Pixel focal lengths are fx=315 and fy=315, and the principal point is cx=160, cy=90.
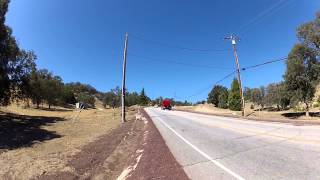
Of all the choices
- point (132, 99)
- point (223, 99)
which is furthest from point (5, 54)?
point (132, 99)

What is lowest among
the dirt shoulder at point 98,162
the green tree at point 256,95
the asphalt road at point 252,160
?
the dirt shoulder at point 98,162

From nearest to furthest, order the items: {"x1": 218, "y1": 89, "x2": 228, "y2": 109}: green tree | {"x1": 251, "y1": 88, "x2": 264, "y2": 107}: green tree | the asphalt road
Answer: the asphalt road < {"x1": 218, "y1": 89, "x2": 228, "y2": 109}: green tree < {"x1": 251, "y1": 88, "x2": 264, "y2": 107}: green tree

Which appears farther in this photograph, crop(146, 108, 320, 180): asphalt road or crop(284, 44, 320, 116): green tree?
crop(284, 44, 320, 116): green tree

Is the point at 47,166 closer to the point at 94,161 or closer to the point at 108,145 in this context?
the point at 94,161

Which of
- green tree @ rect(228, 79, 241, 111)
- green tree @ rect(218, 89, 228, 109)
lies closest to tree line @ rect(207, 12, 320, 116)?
green tree @ rect(228, 79, 241, 111)

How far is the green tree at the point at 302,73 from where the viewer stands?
5028 centimetres

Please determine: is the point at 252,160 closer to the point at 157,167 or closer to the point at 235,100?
the point at 157,167

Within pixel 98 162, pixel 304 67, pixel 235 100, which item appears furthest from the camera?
pixel 235 100

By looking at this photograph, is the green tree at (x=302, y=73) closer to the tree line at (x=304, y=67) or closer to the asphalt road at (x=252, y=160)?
the tree line at (x=304, y=67)

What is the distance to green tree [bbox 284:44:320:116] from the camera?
50281 mm

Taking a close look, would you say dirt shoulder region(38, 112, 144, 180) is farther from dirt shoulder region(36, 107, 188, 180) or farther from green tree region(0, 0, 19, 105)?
green tree region(0, 0, 19, 105)

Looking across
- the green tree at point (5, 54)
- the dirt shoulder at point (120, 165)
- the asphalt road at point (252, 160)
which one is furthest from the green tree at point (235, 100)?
the asphalt road at point (252, 160)

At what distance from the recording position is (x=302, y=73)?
5134 centimetres

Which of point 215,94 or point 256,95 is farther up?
point 256,95
